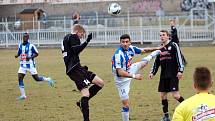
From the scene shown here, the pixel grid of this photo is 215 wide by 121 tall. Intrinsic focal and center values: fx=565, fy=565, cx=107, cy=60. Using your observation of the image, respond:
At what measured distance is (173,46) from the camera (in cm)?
1111

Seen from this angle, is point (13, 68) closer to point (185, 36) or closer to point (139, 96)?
point (139, 96)

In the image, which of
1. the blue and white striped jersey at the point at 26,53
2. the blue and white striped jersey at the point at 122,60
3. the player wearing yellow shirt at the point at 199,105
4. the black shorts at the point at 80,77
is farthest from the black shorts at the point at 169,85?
the player wearing yellow shirt at the point at 199,105

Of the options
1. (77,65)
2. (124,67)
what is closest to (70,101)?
(77,65)

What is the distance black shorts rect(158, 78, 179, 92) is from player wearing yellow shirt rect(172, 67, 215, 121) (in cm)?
582

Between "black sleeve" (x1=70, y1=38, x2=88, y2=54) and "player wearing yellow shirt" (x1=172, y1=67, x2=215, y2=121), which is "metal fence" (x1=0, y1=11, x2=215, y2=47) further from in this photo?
"player wearing yellow shirt" (x1=172, y1=67, x2=215, y2=121)

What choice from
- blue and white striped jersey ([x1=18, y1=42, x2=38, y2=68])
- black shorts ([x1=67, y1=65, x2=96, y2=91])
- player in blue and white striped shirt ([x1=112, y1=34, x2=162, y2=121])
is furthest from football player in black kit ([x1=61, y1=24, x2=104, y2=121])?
blue and white striped jersey ([x1=18, y1=42, x2=38, y2=68])

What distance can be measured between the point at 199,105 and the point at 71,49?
19.1ft

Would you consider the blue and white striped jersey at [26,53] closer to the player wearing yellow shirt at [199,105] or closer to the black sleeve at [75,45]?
the black sleeve at [75,45]

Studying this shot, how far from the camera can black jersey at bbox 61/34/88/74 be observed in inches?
420

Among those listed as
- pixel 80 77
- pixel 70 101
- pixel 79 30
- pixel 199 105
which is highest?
pixel 79 30

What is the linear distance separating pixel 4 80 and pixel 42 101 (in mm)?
6195

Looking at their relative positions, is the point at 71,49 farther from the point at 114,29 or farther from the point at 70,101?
the point at 114,29

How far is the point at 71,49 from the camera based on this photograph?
10.7 metres

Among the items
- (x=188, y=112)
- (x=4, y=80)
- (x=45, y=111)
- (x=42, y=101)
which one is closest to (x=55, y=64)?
(x=4, y=80)
